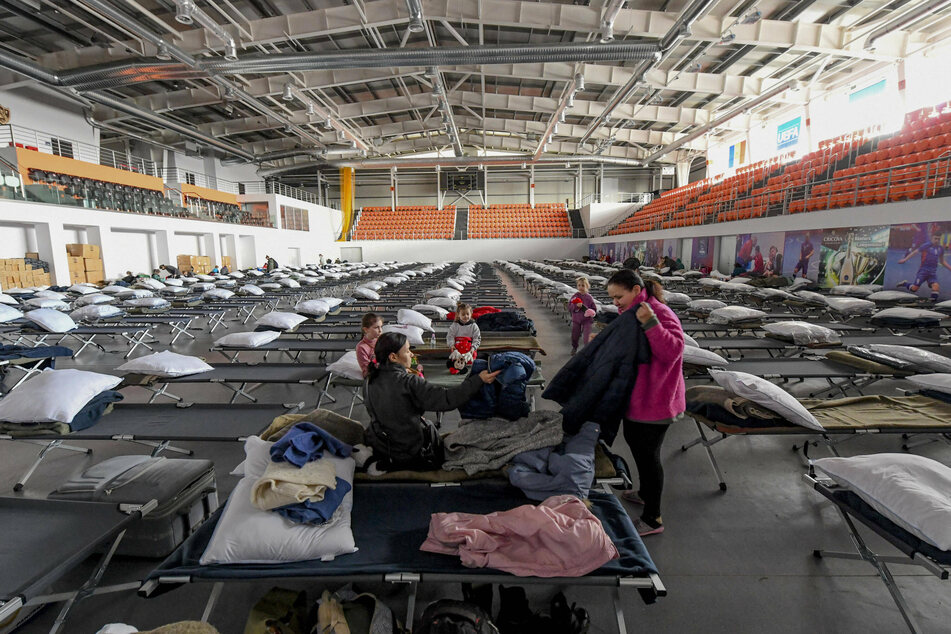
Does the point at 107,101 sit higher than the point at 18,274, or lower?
higher

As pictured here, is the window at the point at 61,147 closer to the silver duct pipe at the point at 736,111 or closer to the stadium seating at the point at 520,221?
the stadium seating at the point at 520,221

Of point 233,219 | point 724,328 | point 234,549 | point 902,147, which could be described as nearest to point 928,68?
point 902,147

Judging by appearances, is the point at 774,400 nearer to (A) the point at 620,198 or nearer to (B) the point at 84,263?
(B) the point at 84,263

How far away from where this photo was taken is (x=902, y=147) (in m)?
10.9

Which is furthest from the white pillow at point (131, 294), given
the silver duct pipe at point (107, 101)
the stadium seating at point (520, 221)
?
the stadium seating at point (520, 221)

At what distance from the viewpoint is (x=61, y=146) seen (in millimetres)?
15406

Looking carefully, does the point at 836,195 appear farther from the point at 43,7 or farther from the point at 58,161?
the point at 58,161

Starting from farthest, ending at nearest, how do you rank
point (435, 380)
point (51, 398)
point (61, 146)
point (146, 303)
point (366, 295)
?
point (61, 146)
point (366, 295)
point (146, 303)
point (435, 380)
point (51, 398)

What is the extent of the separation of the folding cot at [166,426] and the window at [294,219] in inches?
882

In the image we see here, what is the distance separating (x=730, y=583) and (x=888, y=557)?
24.9 inches

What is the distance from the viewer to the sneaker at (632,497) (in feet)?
9.23

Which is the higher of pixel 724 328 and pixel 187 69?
pixel 187 69

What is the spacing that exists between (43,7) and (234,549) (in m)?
14.3

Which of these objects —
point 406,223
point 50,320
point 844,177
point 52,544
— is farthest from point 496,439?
point 406,223
